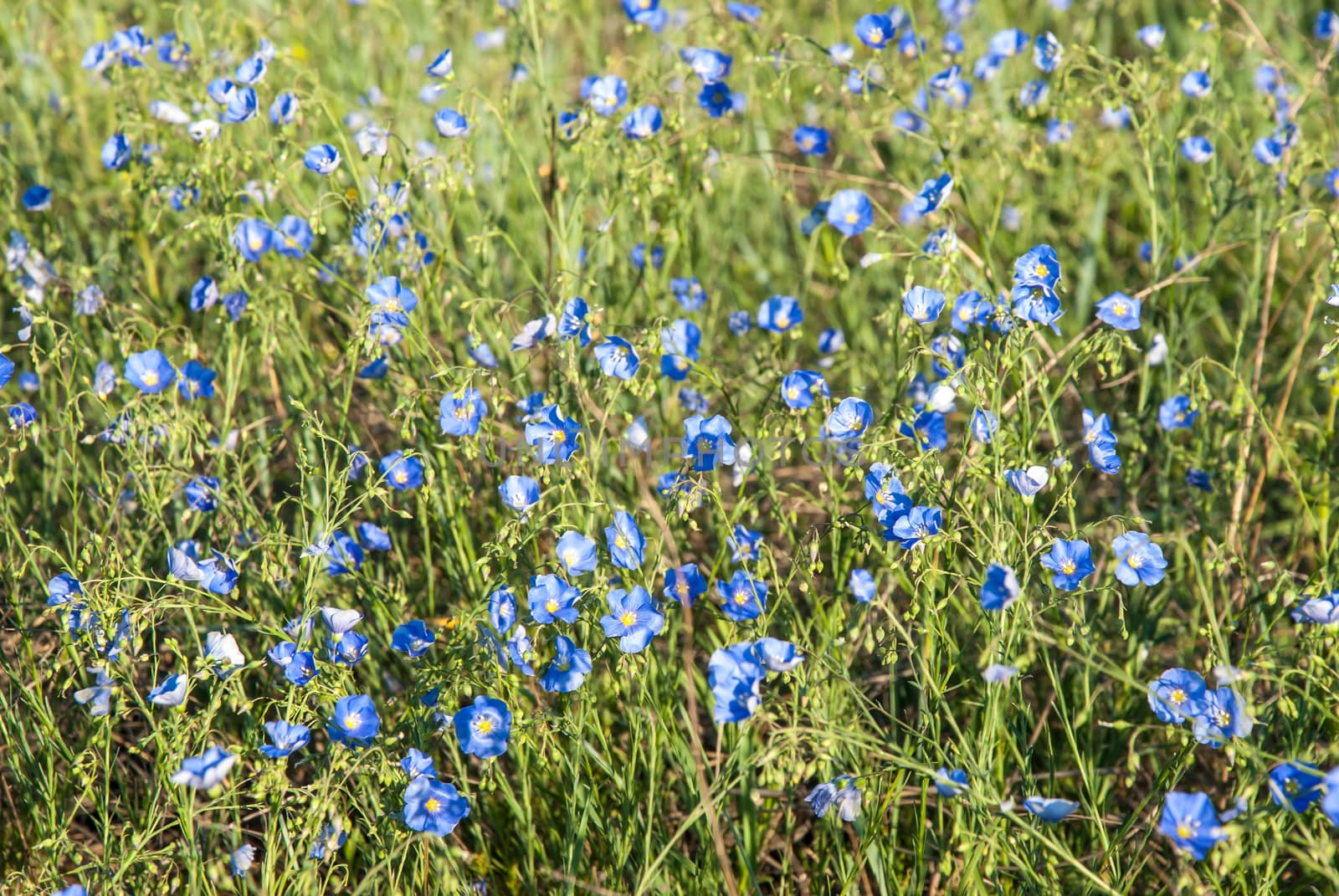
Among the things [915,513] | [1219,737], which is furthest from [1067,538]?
[1219,737]

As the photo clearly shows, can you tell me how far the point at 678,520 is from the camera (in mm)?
2234

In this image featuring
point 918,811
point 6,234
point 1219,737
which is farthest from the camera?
point 6,234

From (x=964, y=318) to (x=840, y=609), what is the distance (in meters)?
0.61

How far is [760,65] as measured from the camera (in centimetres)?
270

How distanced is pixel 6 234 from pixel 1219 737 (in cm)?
326

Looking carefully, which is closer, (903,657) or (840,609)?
(840,609)

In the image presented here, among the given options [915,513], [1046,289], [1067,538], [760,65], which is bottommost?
[1067,538]

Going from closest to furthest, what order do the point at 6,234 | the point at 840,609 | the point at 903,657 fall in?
1. the point at 840,609
2. the point at 903,657
3. the point at 6,234

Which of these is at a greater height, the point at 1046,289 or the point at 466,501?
the point at 1046,289

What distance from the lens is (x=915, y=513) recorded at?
1.76 m

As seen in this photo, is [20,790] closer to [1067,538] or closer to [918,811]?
[918,811]

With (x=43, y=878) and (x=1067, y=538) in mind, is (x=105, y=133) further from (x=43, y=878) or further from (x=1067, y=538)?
(x=1067, y=538)

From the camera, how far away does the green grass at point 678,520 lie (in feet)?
5.81

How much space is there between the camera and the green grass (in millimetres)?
1770
